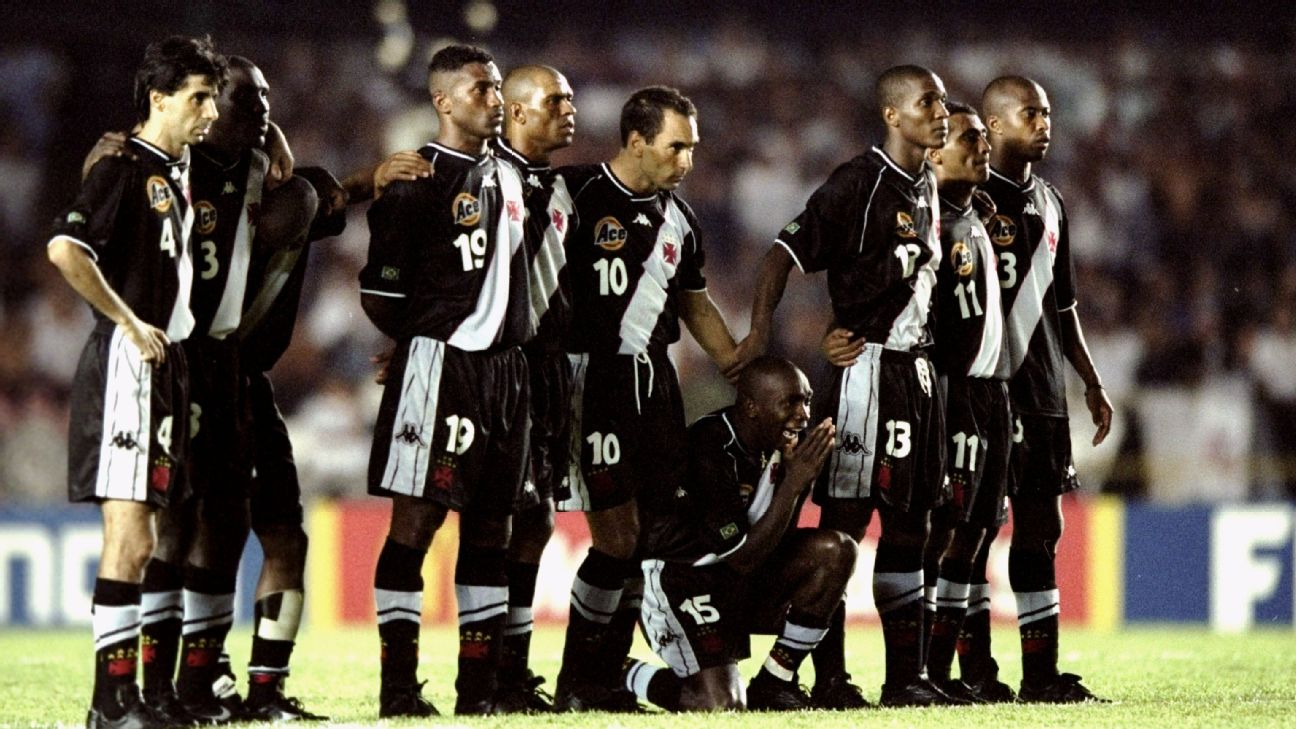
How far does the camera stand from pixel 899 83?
761 centimetres

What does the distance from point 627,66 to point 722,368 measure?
34.4 feet

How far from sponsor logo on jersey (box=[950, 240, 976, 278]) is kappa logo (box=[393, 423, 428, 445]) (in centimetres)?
231

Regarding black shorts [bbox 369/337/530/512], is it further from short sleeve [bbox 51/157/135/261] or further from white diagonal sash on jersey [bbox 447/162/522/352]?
short sleeve [bbox 51/157/135/261]

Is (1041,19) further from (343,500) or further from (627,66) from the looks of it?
(343,500)

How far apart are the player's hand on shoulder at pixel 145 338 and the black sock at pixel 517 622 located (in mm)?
1728

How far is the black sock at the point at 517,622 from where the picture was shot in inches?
292

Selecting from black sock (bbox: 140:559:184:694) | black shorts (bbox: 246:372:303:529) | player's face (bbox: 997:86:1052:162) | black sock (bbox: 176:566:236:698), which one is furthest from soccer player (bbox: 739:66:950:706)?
black sock (bbox: 140:559:184:694)

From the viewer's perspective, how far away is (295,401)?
1509 centimetres

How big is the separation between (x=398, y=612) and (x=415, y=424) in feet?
2.17

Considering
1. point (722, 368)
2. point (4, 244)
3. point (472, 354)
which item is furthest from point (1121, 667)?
point (4, 244)

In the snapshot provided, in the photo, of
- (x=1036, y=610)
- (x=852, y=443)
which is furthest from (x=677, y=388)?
(x=1036, y=610)

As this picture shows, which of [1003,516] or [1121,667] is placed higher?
[1003,516]

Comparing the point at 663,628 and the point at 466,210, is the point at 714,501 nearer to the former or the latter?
the point at 663,628

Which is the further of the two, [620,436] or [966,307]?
[966,307]
